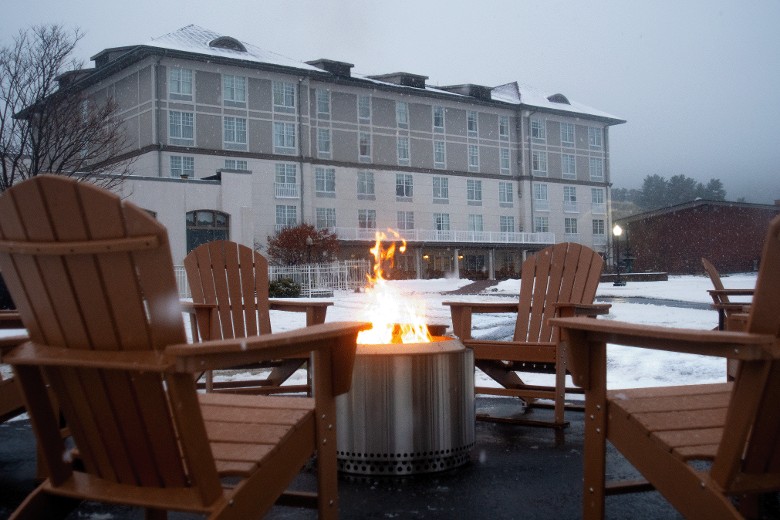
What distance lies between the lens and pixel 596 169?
46.1m

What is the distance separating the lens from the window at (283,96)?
112 feet

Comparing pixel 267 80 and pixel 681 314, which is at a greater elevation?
pixel 267 80

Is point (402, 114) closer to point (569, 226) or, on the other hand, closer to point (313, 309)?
point (569, 226)

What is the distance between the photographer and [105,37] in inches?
5979

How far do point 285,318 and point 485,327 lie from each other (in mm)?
3804

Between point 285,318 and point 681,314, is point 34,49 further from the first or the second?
point 681,314

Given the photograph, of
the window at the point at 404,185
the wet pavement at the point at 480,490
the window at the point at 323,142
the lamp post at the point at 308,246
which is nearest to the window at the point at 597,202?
the window at the point at 404,185

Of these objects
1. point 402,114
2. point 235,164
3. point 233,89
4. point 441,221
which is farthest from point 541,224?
point 233,89

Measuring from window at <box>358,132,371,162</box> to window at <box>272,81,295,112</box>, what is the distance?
14.3 ft

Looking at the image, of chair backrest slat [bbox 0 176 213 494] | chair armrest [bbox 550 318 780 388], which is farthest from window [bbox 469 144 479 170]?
chair backrest slat [bbox 0 176 213 494]

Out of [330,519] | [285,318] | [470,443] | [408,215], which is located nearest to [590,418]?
[330,519]

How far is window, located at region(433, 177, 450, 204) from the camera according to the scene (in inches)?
1566

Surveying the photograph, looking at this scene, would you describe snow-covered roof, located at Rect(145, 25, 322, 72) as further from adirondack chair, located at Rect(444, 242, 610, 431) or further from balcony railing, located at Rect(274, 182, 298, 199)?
adirondack chair, located at Rect(444, 242, 610, 431)

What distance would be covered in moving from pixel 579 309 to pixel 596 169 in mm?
44406
